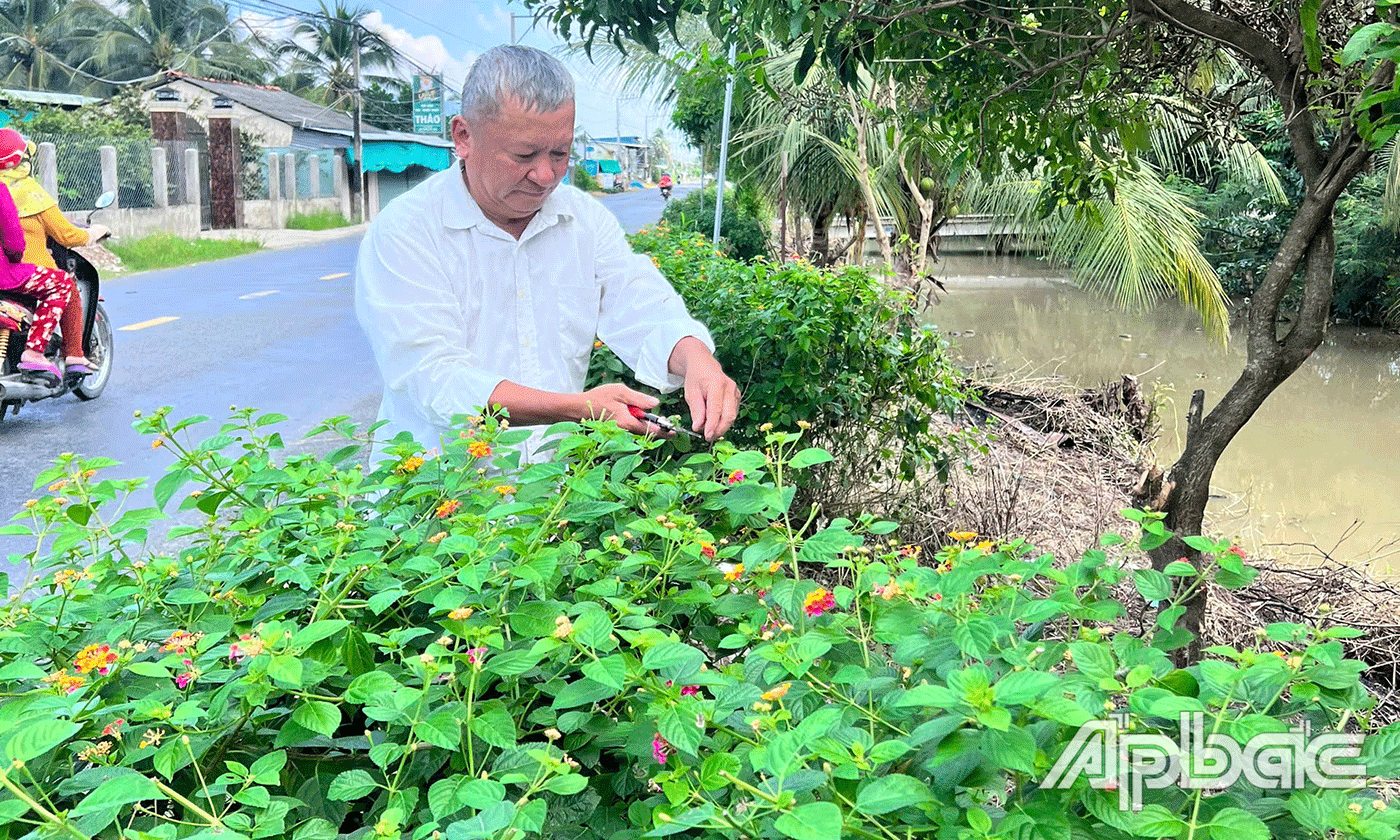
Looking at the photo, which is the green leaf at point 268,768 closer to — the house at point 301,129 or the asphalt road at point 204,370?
the asphalt road at point 204,370

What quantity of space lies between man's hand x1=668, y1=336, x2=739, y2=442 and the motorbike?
603cm

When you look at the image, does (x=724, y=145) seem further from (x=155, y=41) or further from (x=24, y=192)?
(x=155, y=41)

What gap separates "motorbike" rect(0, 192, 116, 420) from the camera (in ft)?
22.8

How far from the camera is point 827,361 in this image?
4.26 m

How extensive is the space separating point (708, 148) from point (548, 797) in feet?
56.9

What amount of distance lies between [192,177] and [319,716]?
80.8ft

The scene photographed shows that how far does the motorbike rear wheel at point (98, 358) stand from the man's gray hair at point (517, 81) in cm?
662

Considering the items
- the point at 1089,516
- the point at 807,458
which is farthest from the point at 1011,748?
the point at 1089,516

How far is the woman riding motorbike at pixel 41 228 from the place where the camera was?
23.5ft

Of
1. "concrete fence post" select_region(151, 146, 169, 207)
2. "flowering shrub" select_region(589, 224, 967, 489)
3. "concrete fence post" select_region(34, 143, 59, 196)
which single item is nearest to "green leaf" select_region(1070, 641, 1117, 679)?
"flowering shrub" select_region(589, 224, 967, 489)

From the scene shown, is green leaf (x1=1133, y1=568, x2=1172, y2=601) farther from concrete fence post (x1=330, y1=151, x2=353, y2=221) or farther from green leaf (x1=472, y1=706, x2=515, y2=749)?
concrete fence post (x1=330, y1=151, x2=353, y2=221)

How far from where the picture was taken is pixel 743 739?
110 centimetres

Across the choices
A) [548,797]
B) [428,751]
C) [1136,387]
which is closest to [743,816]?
[548,797]

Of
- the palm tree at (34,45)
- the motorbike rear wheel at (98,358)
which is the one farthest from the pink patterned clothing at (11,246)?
the palm tree at (34,45)
